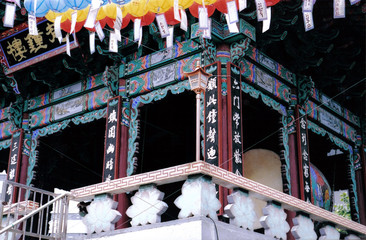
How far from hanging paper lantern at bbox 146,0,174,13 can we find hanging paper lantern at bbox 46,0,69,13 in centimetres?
125

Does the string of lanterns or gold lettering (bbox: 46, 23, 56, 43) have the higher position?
gold lettering (bbox: 46, 23, 56, 43)

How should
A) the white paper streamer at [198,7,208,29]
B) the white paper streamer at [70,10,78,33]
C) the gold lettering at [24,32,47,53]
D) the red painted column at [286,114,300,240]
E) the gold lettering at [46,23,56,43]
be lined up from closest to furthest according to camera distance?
the white paper streamer at [198,7,208,29] < the white paper streamer at [70,10,78,33] < the red painted column at [286,114,300,240] < the gold lettering at [46,23,56,43] < the gold lettering at [24,32,47,53]

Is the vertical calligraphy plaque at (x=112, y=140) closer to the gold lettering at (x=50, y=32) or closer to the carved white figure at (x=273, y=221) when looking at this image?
the gold lettering at (x=50, y=32)

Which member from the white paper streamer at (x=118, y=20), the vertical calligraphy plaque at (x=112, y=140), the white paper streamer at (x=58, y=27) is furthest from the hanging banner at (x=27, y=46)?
the white paper streamer at (x=118, y=20)

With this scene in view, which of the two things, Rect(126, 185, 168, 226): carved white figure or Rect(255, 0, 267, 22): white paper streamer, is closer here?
Rect(126, 185, 168, 226): carved white figure

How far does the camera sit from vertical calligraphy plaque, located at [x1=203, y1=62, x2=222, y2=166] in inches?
375

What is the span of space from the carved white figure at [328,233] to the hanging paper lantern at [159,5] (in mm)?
3956

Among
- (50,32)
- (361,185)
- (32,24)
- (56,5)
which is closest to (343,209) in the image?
(361,185)

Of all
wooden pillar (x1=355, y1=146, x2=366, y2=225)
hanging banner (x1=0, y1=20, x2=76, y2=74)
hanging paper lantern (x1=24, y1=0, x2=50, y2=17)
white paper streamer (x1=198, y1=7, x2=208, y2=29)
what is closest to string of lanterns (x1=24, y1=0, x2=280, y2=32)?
hanging paper lantern (x1=24, y1=0, x2=50, y2=17)

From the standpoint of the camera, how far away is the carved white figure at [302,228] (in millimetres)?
7250

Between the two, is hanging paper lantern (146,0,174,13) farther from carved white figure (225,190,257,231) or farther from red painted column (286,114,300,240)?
red painted column (286,114,300,240)

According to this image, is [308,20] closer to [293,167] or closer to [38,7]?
[293,167]

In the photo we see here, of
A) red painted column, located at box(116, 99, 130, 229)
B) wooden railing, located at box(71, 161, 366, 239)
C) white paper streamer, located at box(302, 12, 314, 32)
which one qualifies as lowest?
wooden railing, located at box(71, 161, 366, 239)

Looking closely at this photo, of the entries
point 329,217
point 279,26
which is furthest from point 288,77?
point 329,217
